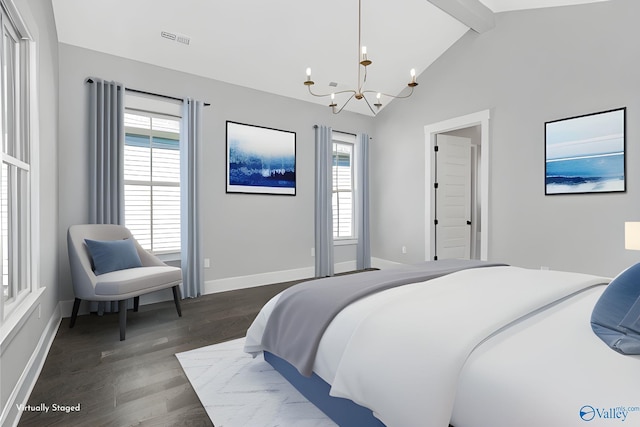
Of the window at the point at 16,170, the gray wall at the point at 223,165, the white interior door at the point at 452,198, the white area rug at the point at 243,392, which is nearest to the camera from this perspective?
the white area rug at the point at 243,392

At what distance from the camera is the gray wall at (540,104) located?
3.07 metres

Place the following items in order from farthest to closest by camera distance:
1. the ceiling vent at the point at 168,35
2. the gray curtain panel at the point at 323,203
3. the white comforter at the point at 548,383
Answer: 1. the gray curtain panel at the point at 323,203
2. the ceiling vent at the point at 168,35
3. the white comforter at the point at 548,383

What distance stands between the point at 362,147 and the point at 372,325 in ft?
14.7

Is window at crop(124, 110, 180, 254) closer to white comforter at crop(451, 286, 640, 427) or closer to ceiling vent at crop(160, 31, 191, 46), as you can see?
ceiling vent at crop(160, 31, 191, 46)

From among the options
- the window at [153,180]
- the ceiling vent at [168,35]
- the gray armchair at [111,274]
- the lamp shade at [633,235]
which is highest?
the ceiling vent at [168,35]

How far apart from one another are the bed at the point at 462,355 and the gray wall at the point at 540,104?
1907mm

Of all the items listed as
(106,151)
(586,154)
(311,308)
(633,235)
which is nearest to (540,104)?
(586,154)

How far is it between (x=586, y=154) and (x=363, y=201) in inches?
117

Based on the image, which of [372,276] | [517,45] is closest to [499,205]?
[517,45]

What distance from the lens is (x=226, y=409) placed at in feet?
5.68

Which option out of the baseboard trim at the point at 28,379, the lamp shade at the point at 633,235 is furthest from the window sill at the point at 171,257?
the lamp shade at the point at 633,235

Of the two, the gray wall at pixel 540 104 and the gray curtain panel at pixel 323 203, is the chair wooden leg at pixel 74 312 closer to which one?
the gray curtain panel at pixel 323 203

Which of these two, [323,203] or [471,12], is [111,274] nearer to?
[323,203]

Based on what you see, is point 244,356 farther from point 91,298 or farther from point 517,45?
point 517,45
